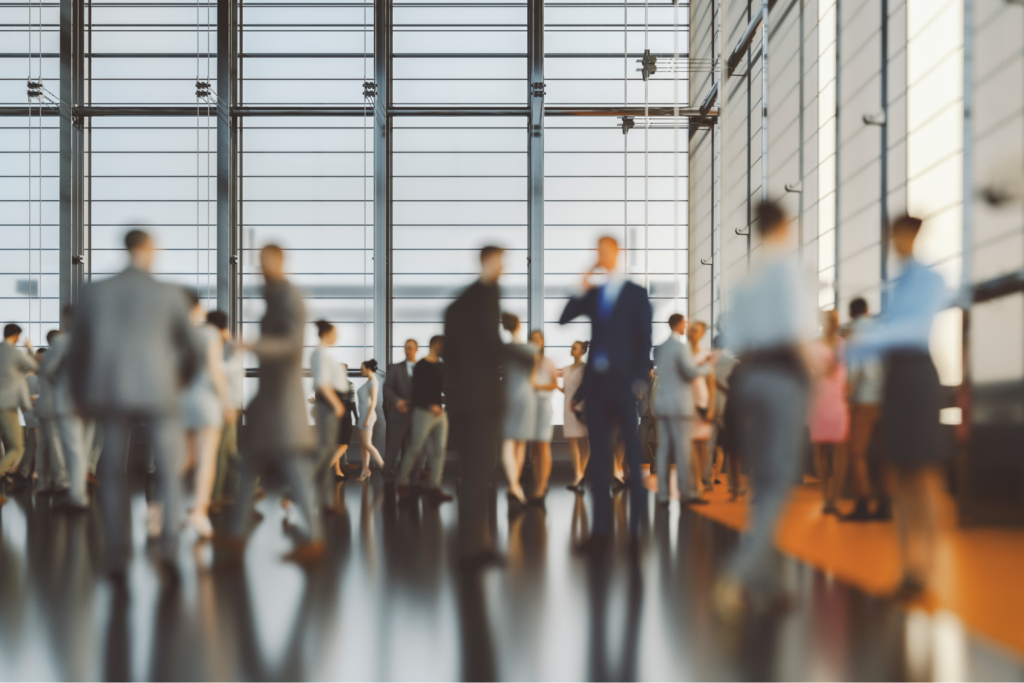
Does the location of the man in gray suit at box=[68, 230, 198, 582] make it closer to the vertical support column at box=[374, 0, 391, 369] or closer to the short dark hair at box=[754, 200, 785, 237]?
the short dark hair at box=[754, 200, 785, 237]

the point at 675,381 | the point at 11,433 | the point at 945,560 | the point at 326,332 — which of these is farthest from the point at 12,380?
the point at 945,560

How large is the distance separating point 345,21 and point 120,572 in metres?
12.9

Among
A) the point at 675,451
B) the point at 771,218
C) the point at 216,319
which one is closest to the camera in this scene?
the point at 771,218

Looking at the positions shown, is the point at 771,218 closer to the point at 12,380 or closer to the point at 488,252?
the point at 488,252

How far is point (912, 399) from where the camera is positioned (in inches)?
154

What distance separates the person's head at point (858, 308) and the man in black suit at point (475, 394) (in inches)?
124

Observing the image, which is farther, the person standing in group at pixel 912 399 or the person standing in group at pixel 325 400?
the person standing in group at pixel 325 400

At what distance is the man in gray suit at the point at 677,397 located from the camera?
298 inches

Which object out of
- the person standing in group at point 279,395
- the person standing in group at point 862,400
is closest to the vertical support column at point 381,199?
the person standing in group at point 862,400

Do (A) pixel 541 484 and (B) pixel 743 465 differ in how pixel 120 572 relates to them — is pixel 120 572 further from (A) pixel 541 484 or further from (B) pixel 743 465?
(B) pixel 743 465

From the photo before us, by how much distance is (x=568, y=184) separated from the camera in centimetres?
1504

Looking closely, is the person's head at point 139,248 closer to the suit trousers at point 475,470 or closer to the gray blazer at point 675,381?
the suit trousers at point 475,470

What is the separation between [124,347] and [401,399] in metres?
5.09

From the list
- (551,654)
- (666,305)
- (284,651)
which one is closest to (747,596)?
(551,654)
